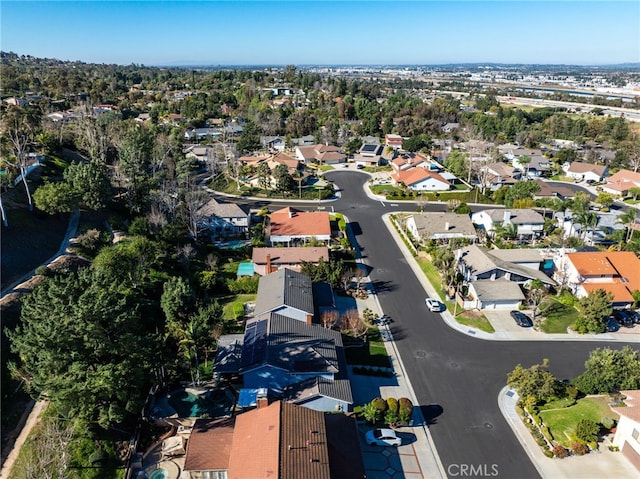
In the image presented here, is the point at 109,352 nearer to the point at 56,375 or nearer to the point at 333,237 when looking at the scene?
the point at 56,375

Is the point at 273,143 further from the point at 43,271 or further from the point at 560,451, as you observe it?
the point at 560,451

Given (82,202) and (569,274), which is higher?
(82,202)

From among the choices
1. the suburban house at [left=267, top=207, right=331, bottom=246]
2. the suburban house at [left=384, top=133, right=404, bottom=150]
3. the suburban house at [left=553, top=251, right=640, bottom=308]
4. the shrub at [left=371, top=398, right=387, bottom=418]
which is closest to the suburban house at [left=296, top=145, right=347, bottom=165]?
the suburban house at [left=384, top=133, right=404, bottom=150]

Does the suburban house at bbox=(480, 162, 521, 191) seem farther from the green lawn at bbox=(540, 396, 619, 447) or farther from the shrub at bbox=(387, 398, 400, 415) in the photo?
the shrub at bbox=(387, 398, 400, 415)

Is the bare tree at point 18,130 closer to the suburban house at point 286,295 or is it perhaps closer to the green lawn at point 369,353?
the suburban house at point 286,295

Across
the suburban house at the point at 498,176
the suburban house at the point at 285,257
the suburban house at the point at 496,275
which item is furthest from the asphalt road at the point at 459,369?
the suburban house at the point at 498,176

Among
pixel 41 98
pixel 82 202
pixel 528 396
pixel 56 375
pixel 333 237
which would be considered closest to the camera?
pixel 56 375

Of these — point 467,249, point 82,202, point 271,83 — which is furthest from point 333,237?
point 271,83
